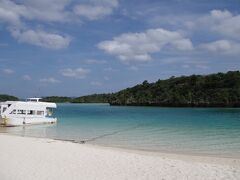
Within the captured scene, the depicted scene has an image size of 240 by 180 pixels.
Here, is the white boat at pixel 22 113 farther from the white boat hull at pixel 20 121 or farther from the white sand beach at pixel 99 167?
the white sand beach at pixel 99 167

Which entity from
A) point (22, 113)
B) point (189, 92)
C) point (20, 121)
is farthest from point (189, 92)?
point (20, 121)

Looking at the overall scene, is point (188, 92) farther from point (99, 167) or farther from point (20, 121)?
point (99, 167)

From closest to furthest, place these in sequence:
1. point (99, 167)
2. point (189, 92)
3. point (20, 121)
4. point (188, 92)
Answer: point (99, 167) → point (20, 121) → point (189, 92) → point (188, 92)

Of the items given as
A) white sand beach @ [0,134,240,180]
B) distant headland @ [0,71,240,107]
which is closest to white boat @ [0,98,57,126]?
white sand beach @ [0,134,240,180]

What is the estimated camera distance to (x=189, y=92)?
13350 cm

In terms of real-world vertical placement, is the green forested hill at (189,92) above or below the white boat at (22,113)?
above

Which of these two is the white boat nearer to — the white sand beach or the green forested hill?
the white sand beach

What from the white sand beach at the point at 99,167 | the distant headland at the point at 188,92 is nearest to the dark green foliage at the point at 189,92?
the distant headland at the point at 188,92

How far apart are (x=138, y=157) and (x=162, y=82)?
158 meters

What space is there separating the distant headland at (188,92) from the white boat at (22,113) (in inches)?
3080

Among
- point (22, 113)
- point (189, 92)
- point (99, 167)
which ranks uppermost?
point (189, 92)

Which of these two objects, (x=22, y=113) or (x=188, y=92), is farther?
(x=188, y=92)

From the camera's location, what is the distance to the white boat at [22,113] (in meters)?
39.3

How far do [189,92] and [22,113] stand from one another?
98562 mm
